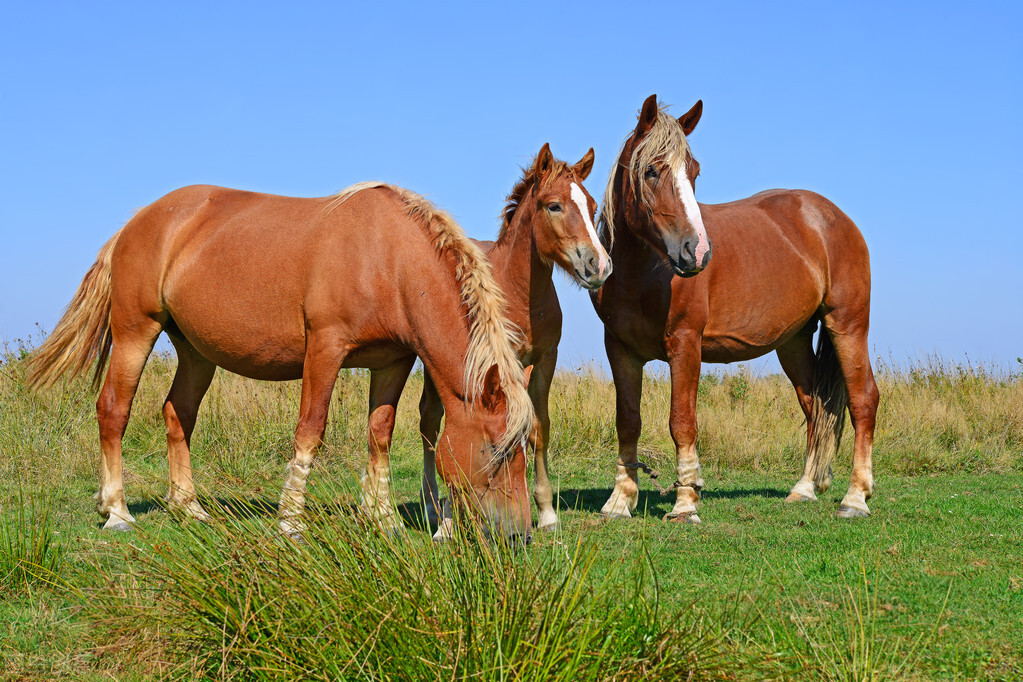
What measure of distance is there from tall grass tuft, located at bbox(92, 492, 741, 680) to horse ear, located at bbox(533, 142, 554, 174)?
289 cm

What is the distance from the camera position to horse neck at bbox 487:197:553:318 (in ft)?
18.3

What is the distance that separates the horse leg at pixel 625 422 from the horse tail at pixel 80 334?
3.95m

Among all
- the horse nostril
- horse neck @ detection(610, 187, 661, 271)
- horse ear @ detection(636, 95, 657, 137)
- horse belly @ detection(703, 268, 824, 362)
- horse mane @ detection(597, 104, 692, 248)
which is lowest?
horse belly @ detection(703, 268, 824, 362)

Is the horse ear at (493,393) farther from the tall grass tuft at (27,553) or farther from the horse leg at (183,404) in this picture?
the horse leg at (183,404)

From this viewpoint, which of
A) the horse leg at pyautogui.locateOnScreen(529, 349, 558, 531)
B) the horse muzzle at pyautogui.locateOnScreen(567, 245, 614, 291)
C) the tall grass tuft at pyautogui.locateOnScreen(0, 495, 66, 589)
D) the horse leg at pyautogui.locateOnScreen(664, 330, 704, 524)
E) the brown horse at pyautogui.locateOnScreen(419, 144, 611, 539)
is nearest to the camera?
the tall grass tuft at pyautogui.locateOnScreen(0, 495, 66, 589)

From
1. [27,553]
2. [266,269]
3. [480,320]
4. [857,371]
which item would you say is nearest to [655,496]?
[857,371]

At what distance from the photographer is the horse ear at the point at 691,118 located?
250 inches

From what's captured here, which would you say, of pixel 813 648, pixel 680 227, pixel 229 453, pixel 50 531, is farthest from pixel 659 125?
pixel 229 453

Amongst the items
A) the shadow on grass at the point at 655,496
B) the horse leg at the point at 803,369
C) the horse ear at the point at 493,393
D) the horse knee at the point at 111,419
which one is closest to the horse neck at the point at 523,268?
the horse ear at the point at 493,393

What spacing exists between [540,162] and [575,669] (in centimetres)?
353

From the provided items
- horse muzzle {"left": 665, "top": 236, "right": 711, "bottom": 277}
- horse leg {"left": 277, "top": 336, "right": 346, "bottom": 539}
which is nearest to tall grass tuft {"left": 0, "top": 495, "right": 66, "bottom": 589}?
horse leg {"left": 277, "top": 336, "right": 346, "bottom": 539}

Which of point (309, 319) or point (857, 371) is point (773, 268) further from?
point (309, 319)

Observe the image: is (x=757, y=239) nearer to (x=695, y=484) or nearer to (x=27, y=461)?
(x=695, y=484)

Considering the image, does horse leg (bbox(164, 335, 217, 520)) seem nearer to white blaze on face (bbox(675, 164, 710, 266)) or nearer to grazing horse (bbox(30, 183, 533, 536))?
grazing horse (bbox(30, 183, 533, 536))
